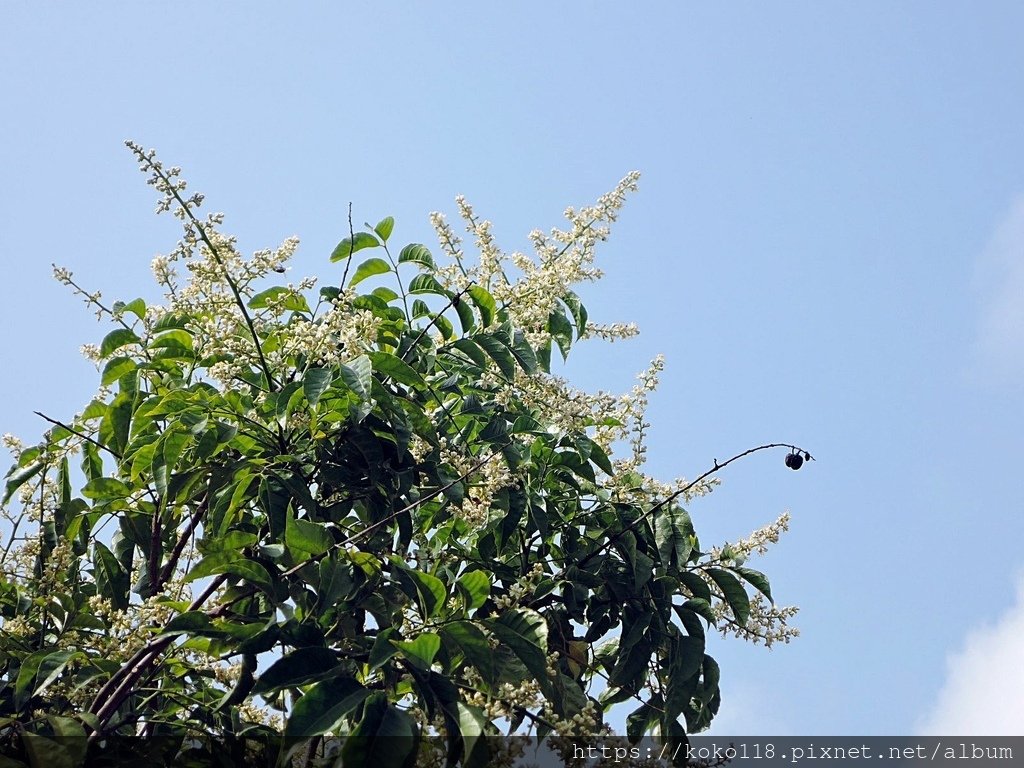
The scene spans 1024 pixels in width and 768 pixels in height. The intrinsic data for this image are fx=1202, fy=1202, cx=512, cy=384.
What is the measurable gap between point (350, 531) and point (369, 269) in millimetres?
664

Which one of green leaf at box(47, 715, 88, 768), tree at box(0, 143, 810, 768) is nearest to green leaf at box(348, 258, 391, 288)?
tree at box(0, 143, 810, 768)

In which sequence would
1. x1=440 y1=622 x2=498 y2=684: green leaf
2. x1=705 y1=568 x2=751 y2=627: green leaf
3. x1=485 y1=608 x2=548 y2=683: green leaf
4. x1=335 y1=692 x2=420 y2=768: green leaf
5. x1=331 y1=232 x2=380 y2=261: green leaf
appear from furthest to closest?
x1=331 y1=232 x2=380 y2=261: green leaf, x1=705 y1=568 x2=751 y2=627: green leaf, x1=485 y1=608 x2=548 y2=683: green leaf, x1=440 y1=622 x2=498 y2=684: green leaf, x1=335 y1=692 x2=420 y2=768: green leaf

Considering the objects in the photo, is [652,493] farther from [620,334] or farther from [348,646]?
[348,646]

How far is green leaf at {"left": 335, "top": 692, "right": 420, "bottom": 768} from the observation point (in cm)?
190

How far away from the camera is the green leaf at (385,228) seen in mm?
3076

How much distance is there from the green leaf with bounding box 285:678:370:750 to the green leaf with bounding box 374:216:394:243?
1.35 metres

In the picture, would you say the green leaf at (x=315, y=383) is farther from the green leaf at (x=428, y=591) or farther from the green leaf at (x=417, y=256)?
the green leaf at (x=417, y=256)

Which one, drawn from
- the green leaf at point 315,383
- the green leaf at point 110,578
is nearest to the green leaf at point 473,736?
the green leaf at point 315,383

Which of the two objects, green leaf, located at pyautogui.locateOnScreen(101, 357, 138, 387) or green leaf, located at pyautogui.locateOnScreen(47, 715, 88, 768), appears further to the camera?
green leaf, located at pyautogui.locateOnScreen(101, 357, 138, 387)

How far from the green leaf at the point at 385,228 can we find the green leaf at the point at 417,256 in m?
0.07

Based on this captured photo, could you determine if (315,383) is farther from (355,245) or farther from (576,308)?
(576,308)

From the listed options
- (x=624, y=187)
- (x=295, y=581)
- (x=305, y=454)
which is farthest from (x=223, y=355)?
(x=624, y=187)

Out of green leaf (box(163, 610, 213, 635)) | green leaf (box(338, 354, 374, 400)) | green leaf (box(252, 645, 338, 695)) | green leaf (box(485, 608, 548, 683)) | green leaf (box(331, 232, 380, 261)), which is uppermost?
green leaf (box(331, 232, 380, 261))

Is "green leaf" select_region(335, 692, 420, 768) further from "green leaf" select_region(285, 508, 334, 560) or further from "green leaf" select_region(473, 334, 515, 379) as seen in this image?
"green leaf" select_region(473, 334, 515, 379)
